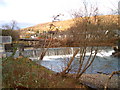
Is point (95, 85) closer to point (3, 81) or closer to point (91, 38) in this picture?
point (91, 38)

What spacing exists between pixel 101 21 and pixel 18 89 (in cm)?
502

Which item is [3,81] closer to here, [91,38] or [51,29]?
[91,38]

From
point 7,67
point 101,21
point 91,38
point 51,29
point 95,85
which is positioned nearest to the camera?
point 7,67

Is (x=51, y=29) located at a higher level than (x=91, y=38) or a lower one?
higher

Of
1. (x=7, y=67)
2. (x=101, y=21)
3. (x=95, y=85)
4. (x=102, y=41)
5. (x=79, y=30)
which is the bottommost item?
(x=95, y=85)

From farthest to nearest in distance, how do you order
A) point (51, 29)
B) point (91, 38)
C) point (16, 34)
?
1. point (16, 34)
2. point (51, 29)
3. point (91, 38)

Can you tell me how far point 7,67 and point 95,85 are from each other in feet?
15.6

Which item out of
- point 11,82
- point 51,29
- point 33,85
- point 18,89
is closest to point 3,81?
point 11,82

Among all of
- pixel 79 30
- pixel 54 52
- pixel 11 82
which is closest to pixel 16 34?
pixel 54 52

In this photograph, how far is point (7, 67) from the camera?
4.83 metres

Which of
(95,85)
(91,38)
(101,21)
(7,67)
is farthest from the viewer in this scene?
(95,85)

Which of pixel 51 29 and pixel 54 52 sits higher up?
pixel 51 29

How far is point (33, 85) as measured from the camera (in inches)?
174

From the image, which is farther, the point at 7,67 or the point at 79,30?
the point at 79,30
